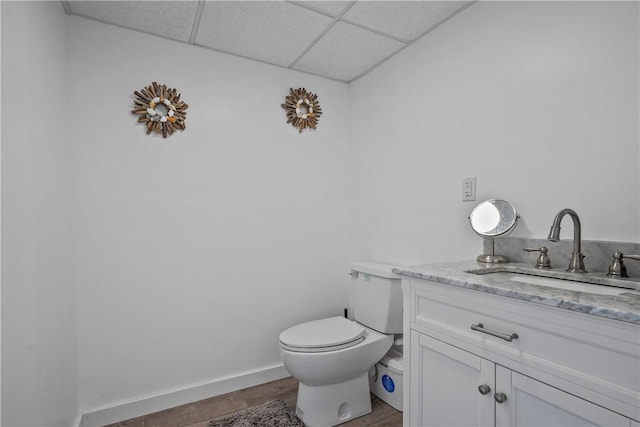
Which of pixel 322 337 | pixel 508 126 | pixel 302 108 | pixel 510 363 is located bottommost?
pixel 322 337

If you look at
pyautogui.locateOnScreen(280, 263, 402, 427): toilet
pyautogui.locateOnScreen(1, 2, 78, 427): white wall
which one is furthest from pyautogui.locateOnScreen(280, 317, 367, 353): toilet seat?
pyautogui.locateOnScreen(1, 2, 78, 427): white wall

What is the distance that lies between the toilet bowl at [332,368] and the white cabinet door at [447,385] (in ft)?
1.48

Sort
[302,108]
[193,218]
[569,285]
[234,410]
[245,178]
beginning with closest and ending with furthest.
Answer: [569,285]
[234,410]
[193,218]
[245,178]
[302,108]

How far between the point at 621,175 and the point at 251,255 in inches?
71.1

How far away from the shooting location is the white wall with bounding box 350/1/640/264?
112cm

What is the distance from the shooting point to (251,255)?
208 cm

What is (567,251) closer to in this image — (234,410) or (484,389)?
(484,389)

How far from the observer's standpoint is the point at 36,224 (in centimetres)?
111

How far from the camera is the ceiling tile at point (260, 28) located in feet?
5.20

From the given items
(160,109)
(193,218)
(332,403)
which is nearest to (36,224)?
(193,218)

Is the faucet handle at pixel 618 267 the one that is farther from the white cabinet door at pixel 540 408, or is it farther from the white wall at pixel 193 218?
the white wall at pixel 193 218

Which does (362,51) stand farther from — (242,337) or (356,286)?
(242,337)

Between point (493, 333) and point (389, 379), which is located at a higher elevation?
point (493, 333)

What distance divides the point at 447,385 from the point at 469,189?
909 mm
